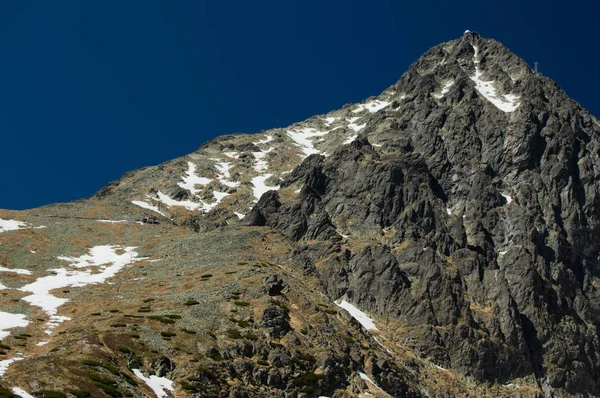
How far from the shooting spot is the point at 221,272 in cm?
9606

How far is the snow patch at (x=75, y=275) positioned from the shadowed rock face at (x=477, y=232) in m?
35.0

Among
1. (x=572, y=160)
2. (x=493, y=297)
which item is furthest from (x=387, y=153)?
(x=493, y=297)

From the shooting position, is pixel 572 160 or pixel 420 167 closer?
pixel 420 167

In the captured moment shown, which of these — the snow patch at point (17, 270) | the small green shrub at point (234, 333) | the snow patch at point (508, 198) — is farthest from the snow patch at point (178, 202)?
the small green shrub at point (234, 333)

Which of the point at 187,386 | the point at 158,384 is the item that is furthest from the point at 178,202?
the point at 158,384

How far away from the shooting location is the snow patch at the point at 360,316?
11281cm

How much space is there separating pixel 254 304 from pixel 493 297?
221 feet

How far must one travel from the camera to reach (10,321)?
239ft

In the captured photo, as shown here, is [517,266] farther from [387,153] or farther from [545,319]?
[387,153]

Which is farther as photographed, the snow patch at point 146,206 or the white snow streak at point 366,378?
the snow patch at point 146,206

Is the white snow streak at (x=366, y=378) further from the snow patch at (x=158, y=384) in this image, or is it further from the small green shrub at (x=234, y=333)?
the snow patch at (x=158, y=384)

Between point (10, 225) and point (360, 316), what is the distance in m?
80.4

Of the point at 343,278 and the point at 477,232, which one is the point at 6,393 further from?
the point at 477,232

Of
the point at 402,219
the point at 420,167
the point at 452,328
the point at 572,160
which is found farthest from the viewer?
the point at 572,160
